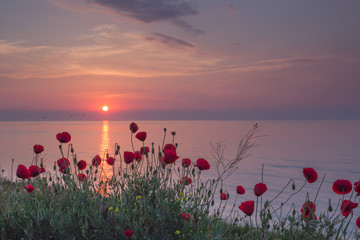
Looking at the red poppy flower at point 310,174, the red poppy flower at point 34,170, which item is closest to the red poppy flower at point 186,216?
the red poppy flower at point 310,174

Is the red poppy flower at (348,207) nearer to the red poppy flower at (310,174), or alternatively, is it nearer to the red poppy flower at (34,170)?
the red poppy flower at (310,174)

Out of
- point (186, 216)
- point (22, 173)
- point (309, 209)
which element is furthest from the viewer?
point (22, 173)

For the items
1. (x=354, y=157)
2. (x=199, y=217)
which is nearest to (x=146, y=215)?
(x=199, y=217)

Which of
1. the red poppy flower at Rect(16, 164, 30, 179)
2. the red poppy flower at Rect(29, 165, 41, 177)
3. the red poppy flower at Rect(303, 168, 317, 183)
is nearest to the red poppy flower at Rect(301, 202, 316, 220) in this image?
the red poppy flower at Rect(303, 168, 317, 183)

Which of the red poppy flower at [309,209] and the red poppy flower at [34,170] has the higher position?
the red poppy flower at [34,170]

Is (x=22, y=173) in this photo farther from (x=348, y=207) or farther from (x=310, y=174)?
(x=348, y=207)

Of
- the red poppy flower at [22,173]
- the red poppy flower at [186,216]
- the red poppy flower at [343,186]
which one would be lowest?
the red poppy flower at [186,216]

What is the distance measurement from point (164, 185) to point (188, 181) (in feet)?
0.99

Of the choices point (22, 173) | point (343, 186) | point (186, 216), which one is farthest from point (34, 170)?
point (343, 186)

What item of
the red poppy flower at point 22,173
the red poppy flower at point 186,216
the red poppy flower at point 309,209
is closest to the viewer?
the red poppy flower at point 186,216

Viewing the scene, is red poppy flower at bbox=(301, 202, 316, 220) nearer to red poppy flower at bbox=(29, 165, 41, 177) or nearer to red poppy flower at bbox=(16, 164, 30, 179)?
red poppy flower at bbox=(29, 165, 41, 177)

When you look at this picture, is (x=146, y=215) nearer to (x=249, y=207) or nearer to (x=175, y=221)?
(x=175, y=221)

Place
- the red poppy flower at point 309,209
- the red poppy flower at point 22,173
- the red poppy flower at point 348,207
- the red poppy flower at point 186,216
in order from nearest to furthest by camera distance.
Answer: the red poppy flower at point 186,216
the red poppy flower at point 309,209
the red poppy flower at point 348,207
the red poppy flower at point 22,173

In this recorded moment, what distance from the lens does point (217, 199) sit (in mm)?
12883
